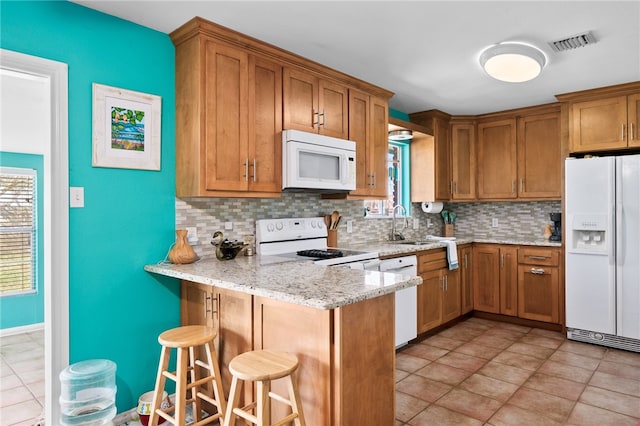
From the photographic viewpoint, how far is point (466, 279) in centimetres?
459

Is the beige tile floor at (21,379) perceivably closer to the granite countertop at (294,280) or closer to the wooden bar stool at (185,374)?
the wooden bar stool at (185,374)

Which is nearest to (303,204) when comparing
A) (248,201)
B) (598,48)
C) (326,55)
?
(248,201)

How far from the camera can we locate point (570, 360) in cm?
337

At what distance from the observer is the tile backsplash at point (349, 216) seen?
276 cm

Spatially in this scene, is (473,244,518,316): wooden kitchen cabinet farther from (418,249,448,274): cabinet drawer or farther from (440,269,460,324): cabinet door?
(418,249,448,274): cabinet drawer

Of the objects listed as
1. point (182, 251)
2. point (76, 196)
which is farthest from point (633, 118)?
point (76, 196)

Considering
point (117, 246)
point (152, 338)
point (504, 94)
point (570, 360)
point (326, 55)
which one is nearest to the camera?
point (117, 246)

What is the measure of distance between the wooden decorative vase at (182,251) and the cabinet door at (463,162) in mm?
3321

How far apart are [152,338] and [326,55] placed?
2.23m

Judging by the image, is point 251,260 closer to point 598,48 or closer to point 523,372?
point 523,372

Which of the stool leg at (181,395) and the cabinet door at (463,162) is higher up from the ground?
the cabinet door at (463,162)

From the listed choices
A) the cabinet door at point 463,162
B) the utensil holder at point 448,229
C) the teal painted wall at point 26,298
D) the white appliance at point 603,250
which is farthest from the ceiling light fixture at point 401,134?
the teal painted wall at point 26,298

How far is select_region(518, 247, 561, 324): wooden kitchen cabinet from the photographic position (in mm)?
4133

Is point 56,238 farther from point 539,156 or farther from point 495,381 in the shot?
point 539,156
